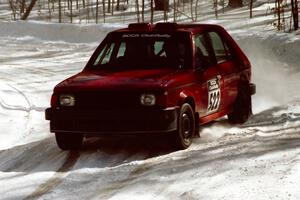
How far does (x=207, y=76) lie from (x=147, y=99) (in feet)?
4.30

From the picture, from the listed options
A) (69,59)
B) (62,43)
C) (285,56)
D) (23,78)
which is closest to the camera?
(23,78)

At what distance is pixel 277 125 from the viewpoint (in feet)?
32.1

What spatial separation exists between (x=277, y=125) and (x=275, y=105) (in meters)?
2.28

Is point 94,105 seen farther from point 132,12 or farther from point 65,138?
point 132,12

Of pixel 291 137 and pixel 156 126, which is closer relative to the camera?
pixel 156 126

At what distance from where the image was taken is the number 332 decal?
902 cm

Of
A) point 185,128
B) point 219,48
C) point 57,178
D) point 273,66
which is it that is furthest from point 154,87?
point 273,66

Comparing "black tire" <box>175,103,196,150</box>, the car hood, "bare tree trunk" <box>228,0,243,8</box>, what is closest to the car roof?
the car hood

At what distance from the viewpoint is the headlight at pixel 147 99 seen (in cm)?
793

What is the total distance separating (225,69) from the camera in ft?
31.7

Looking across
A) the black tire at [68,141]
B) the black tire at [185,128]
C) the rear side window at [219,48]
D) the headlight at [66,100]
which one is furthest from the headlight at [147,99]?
the rear side window at [219,48]

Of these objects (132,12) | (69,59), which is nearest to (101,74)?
(69,59)

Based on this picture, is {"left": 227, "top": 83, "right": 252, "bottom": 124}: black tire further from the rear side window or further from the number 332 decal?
the number 332 decal

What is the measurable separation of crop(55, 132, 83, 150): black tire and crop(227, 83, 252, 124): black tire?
8.31 ft
